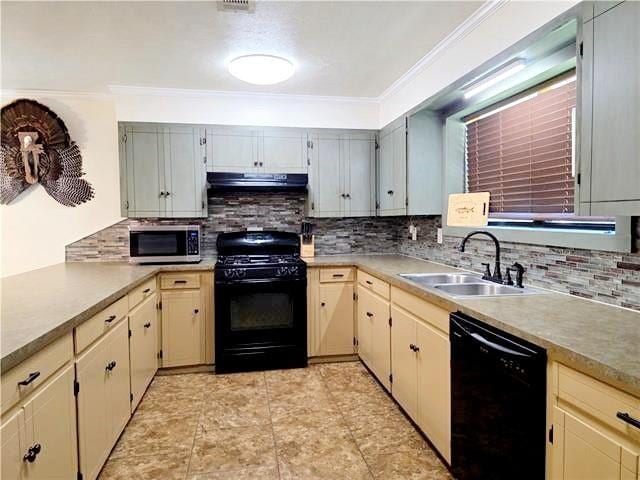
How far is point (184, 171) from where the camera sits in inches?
136

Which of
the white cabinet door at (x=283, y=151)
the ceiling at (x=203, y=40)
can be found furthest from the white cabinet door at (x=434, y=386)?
the white cabinet door at (x=283, y=151)

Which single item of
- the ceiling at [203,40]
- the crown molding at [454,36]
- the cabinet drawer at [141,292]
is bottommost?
the cabinet drawer at [141,292]

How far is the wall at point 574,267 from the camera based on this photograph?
1.60 metres

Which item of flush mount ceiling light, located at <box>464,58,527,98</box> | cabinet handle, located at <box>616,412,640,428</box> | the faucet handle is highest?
flush mount ceiling light, located at <box>464,58,527,98</box>

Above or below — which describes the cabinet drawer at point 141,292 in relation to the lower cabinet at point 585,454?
above

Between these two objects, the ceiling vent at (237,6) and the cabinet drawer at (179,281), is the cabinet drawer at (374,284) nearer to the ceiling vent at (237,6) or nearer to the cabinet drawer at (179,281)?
the cabinet drawer at (179,281)

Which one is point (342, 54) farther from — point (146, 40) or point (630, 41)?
point (630, 41)

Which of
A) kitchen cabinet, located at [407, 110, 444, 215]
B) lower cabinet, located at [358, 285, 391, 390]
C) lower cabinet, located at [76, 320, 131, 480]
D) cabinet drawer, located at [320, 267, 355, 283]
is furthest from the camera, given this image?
cabinet drawer, located at [320, 267, 355, 283]

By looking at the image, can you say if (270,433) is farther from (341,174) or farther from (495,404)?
A: (341,174)

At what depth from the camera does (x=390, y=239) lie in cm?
407

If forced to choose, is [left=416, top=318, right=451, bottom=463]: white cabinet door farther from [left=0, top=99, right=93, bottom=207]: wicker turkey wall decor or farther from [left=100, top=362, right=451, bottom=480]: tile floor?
[left=0, top=99, right=93, bottom=207]: wicker turkey wall decor

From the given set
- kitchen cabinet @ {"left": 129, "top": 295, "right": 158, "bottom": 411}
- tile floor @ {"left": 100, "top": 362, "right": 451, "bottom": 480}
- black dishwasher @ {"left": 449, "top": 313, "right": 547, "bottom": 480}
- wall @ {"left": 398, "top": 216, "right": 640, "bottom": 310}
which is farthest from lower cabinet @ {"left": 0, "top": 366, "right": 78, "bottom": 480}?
wall @ {"left": 398, "top": 216, "right": 640, "bottom": 310}

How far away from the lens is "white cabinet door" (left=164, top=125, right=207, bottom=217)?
3.42 m

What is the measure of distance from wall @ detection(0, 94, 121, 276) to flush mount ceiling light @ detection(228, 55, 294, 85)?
154 cm
